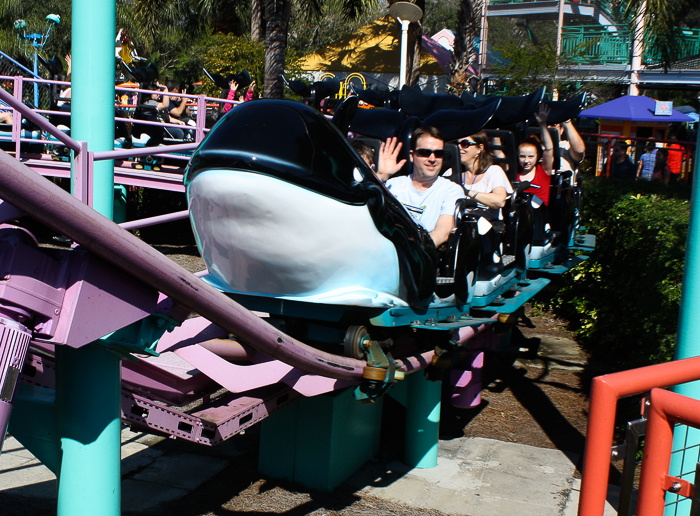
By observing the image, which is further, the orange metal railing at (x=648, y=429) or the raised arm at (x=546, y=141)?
the raised arm at (x=546, y=141)

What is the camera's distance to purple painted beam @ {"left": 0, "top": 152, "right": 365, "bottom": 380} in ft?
5.54

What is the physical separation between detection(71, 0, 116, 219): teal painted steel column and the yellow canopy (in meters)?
20.7

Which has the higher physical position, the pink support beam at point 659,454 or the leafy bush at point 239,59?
the leafy bush at point 239,59

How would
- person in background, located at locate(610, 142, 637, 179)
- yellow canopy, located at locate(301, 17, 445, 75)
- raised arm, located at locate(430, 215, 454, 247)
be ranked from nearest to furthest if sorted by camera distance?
raised arm, located at locate(430, 215, 454, 247), person in background, located at locate(610, 142, 637, 179), yellow canopy, located at locate(301, 17, 445, 75)

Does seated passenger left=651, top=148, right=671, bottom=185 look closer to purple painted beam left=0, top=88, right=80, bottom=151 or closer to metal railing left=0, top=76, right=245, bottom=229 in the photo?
metal railing left=0, top=76, right=245, bottom=229

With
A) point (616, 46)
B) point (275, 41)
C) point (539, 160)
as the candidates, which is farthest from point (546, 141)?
point (616, 46)

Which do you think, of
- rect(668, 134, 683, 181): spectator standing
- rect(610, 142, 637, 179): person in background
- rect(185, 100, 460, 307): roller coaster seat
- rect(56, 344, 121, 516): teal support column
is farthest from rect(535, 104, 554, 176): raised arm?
rect(668, 134, 683, 181): spectator standing

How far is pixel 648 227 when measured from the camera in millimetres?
6344

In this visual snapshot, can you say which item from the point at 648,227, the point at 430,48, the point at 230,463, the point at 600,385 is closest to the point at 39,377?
the point at 600,385

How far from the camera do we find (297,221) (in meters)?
2.97

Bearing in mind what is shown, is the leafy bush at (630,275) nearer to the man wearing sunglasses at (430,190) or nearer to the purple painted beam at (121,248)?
the man wearing sunglasses at (430,190)

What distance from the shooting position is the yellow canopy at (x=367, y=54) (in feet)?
76.5

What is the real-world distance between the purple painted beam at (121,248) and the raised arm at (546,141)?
4.48 m

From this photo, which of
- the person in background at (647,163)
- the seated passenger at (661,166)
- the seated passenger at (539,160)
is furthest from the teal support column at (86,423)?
the person in background at (647,163)
